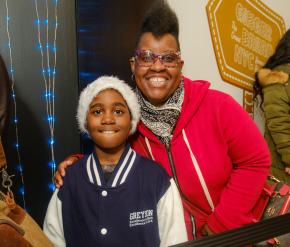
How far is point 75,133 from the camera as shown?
180 centimetres

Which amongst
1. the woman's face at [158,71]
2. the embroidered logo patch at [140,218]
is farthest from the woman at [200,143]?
the embroidered logo patch at [140,218]

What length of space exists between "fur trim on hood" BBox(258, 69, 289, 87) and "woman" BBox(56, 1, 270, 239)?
3.45ft

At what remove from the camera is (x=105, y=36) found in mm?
1814

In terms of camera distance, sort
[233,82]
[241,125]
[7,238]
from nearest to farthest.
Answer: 1. [7,238]
2. [241,125]
3. [233,82]

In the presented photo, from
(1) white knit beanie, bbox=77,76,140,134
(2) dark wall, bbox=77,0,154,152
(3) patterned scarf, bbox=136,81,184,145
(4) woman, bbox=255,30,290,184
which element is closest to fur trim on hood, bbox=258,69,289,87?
(4) woman, bbox=255,30,290,184

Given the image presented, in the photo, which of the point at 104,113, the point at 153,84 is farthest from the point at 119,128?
the point at 153,84

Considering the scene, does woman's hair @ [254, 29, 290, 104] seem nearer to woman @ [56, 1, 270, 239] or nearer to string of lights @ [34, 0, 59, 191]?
woman @ [56, 1, 270, 239]

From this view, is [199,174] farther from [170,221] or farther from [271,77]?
[271,77]

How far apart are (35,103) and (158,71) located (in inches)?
28.8

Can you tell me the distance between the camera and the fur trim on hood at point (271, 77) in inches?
93.0

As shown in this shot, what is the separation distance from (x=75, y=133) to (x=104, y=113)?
494 millimetres

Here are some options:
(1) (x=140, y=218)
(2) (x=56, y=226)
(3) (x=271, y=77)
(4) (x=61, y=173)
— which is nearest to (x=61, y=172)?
(4) (x=61, y=173)

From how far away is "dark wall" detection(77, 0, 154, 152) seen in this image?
1.71 m

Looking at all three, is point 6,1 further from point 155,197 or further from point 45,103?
point 155,197
